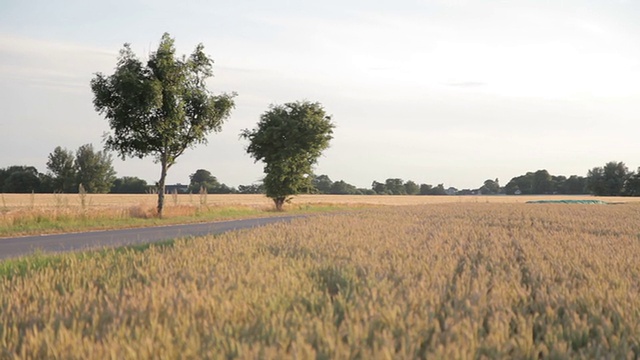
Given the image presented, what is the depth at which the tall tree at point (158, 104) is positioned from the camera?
29.8 m

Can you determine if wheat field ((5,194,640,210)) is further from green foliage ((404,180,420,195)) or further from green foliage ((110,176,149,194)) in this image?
green foliage ((404,180,420,195))

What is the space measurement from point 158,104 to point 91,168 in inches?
3428

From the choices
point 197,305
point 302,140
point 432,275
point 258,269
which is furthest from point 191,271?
point 302,140

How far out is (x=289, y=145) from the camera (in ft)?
154

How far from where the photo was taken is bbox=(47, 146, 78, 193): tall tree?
352 ft

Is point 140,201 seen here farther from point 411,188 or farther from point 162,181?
point 411,188

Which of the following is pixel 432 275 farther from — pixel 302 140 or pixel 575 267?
pixel 302 140

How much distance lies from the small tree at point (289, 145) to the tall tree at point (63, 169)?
72.0 metres

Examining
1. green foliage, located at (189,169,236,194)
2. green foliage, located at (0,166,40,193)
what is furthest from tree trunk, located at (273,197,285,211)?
green foliage, located at (0,166,40,193)

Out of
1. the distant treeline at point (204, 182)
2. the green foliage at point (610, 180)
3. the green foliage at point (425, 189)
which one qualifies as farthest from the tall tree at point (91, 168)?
the green foliage at point (610, 180)

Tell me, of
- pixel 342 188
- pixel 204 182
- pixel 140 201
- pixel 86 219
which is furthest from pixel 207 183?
pixel 86 219

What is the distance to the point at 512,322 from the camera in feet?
16.1

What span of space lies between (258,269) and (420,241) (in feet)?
15.5

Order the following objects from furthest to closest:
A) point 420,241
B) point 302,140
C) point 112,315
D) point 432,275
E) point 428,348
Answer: point 302,140
point 420,241
point 432,275
point 112,315
point 428,348
